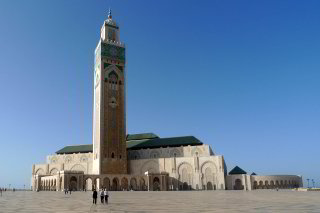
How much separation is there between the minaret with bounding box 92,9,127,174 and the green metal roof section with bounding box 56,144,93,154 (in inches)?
429

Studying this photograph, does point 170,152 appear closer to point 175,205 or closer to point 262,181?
point 262,181

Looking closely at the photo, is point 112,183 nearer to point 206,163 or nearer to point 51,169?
point 206,163

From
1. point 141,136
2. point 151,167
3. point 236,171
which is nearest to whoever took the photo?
point 151,167

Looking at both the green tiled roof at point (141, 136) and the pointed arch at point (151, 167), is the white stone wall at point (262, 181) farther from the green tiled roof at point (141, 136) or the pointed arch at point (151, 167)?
the green tiled roof at point (141, 136)

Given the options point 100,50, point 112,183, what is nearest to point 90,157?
point 112,183

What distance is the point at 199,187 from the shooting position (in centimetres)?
6056

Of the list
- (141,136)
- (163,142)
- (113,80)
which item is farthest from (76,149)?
(163,142)

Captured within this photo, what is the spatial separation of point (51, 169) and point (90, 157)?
11.2 meters

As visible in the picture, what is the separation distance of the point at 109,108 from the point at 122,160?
11.4 metres

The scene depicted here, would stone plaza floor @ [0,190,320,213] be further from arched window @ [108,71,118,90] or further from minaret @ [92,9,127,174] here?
arched window @ [108,71,118,90]

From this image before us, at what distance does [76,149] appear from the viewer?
79.9m

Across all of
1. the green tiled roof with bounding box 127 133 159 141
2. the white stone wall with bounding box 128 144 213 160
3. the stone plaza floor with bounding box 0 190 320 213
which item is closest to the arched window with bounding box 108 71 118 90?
the green tiled roof with bounding box 127 133 159 141

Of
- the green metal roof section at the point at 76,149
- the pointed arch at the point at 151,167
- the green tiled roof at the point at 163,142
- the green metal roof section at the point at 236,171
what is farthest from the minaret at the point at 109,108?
the green metal roof section at the point at 236,171

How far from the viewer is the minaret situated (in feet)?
212
